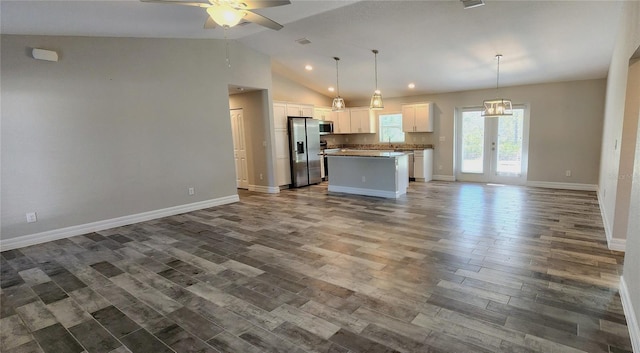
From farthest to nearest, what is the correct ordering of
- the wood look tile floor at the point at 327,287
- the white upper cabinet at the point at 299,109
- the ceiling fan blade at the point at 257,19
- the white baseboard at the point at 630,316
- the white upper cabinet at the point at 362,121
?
the white upper cabinet at the point at 362,121 → the white upper cabinet at the point at 299,109 → the ceiling fan blade at the point at 257,19 → the wood look tile floor at the point at 327,287 → the white baseboard at the point at 630,316

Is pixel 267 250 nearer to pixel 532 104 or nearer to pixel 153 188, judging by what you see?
pixel 153 188

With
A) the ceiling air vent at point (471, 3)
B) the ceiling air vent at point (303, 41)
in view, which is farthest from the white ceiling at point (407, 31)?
the ceiling air vent at point (471, 3)

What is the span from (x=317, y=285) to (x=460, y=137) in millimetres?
6847

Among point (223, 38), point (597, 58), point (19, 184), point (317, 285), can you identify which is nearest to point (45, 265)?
point (19, 184)

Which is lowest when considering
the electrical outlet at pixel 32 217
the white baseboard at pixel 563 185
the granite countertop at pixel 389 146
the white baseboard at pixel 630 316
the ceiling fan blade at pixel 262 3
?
the white baseboard at pixel 563 185

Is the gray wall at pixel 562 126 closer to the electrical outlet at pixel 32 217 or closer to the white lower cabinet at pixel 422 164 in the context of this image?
the white lower cabinet at pixel 422 164

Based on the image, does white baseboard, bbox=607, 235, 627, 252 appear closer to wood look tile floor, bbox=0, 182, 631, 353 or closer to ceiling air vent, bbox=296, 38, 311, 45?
wood look tile floor, bbox=0, 182, 631, 353

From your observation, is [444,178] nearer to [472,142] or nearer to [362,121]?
[472,142]

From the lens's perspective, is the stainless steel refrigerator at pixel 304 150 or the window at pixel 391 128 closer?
the stainless steel refrigerator at pixel 304 150

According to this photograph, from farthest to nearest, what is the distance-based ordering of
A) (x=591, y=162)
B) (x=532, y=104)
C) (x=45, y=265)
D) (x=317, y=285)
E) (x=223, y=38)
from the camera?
(x=532, y=104)
(x=591, y=162)
(x=223, y=38)
(x=45, y=265)
(x=317, y=285)

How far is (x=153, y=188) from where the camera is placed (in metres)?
Result: 5.36

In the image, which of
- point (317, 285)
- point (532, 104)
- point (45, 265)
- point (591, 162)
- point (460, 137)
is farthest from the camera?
point (460, 137)

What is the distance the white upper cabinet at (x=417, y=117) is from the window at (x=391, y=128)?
43cm

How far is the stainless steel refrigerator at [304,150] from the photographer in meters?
7.81
